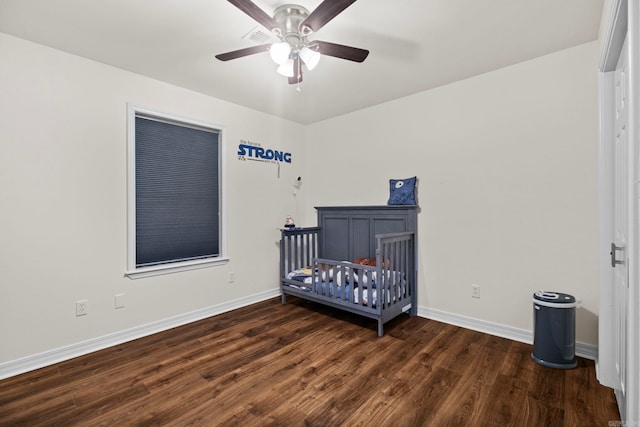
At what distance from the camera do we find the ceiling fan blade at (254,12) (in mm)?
1445

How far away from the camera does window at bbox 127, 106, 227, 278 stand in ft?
9.13

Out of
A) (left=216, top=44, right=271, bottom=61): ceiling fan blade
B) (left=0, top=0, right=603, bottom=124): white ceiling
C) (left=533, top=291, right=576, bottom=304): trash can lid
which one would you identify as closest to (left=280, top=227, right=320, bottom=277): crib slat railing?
(left=0, top=0, right=603, bottom=124): white ceiling

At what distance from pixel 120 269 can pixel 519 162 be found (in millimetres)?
3660

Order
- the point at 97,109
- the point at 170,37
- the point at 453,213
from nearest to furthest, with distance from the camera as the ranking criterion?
the point at 170,37 < the point at 97,109 < the point at 453,213

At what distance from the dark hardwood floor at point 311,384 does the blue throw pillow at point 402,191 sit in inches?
51.9

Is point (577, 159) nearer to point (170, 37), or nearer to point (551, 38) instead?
point (551, 38)

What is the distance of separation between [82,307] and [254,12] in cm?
260

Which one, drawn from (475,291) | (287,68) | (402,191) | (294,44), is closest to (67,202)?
(287,68)

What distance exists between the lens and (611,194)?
6.05ft

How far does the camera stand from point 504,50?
92.4 inches

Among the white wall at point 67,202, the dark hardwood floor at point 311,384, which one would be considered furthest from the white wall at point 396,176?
the dark hardwood floor at point 311,384

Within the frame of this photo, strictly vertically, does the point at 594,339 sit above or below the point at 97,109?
below

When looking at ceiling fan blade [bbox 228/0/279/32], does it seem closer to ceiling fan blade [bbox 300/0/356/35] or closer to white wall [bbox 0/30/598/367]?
ceiling fan blade [bbox 300/0/356/35]

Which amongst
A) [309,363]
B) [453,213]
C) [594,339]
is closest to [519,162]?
[453,213]
